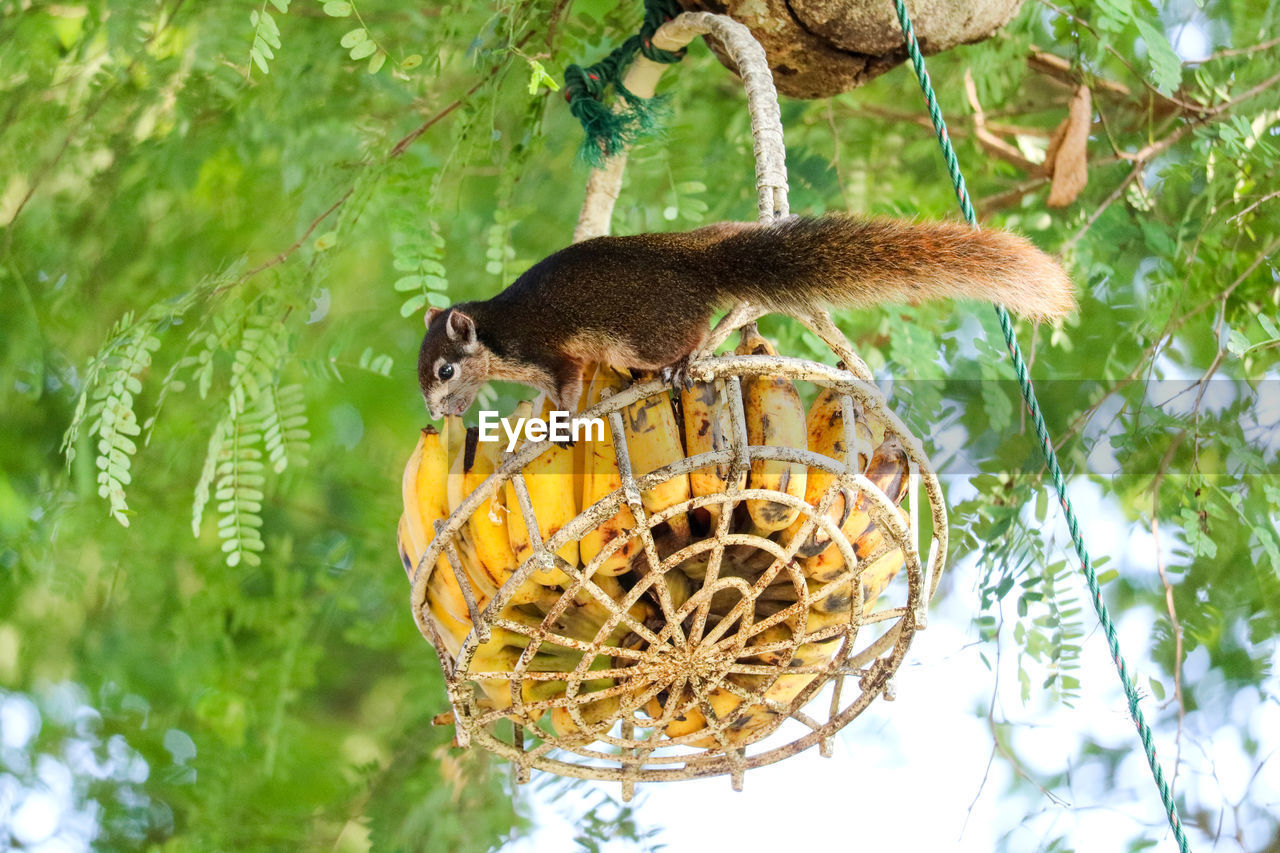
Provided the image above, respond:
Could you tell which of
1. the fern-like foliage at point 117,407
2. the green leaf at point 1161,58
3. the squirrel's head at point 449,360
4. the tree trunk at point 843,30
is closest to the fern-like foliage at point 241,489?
the fern-like foliage at point 117,407

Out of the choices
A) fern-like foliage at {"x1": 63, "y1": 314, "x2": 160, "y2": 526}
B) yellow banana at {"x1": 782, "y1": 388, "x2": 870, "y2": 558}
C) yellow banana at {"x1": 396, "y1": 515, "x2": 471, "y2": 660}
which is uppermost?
yellow banana at {"x1": 782, "y1": 388, "x2": 870, "y2": 558}

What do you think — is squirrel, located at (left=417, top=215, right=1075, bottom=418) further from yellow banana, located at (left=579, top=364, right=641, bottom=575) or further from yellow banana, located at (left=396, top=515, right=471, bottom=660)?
yellow banana, located at (left=396, top=515, right=471, bottom=660)

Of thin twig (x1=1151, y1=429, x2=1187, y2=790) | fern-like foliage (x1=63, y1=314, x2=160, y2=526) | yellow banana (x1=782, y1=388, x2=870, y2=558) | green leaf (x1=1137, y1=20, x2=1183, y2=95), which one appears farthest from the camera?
thin twig (x1=1151, y1=429, x2=1187, y2=790)

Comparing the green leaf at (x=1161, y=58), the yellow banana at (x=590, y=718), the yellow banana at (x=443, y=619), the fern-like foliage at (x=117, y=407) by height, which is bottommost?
the yellow banana at (x=590, y=718)

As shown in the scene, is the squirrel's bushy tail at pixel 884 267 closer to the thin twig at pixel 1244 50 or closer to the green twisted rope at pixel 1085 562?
the green twisted rope at pixel 1085 562

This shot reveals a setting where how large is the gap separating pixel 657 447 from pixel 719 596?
0.29m

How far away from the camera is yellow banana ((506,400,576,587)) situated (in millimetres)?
1290

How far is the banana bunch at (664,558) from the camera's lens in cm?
127

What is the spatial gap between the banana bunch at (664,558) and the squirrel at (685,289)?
93mm

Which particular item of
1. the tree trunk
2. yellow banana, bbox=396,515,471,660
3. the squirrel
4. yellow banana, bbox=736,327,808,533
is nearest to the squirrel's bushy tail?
the squirrel

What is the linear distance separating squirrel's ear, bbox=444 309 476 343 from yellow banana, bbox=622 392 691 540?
0.44 meters

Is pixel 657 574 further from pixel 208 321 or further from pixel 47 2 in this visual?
pixel 47 2

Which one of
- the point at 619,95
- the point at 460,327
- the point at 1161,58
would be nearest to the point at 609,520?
the point at 460,327

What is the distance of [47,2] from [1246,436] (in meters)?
2.51
